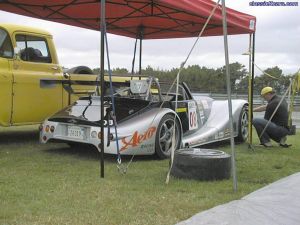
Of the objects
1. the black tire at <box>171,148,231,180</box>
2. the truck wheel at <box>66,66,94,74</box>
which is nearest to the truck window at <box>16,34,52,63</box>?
the truck wheel at <box>66,66,94,74</box>

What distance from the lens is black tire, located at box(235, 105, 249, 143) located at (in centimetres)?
A: 991

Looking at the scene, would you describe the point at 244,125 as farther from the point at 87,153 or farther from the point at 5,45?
the point at 5,45

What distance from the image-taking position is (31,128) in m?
11.4

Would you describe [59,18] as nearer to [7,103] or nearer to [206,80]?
[7,103]

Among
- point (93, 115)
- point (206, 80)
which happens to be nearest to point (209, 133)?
point (93, 115)

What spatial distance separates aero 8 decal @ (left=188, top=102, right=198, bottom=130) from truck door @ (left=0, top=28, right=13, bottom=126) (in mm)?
3090

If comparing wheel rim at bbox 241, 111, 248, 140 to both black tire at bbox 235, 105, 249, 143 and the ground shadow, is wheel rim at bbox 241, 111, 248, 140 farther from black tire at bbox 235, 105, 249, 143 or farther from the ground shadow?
the ground shadow

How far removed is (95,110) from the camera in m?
7.55

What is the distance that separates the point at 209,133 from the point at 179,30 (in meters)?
3.48

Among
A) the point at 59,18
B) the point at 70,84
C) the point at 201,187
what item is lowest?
the point at 201,187

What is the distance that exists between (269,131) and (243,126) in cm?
72

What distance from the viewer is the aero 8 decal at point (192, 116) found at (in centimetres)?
858

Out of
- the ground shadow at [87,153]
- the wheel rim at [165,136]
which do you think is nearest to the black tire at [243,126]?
the wheel rim at [165,136]

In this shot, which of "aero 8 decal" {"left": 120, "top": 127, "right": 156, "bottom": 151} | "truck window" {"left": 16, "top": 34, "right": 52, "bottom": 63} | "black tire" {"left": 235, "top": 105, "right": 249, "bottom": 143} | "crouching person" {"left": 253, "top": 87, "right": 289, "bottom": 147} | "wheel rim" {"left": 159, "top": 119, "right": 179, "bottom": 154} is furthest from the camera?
"black tire" {"left": 235, "top": 105, "right": 249, "bottom": 143}
